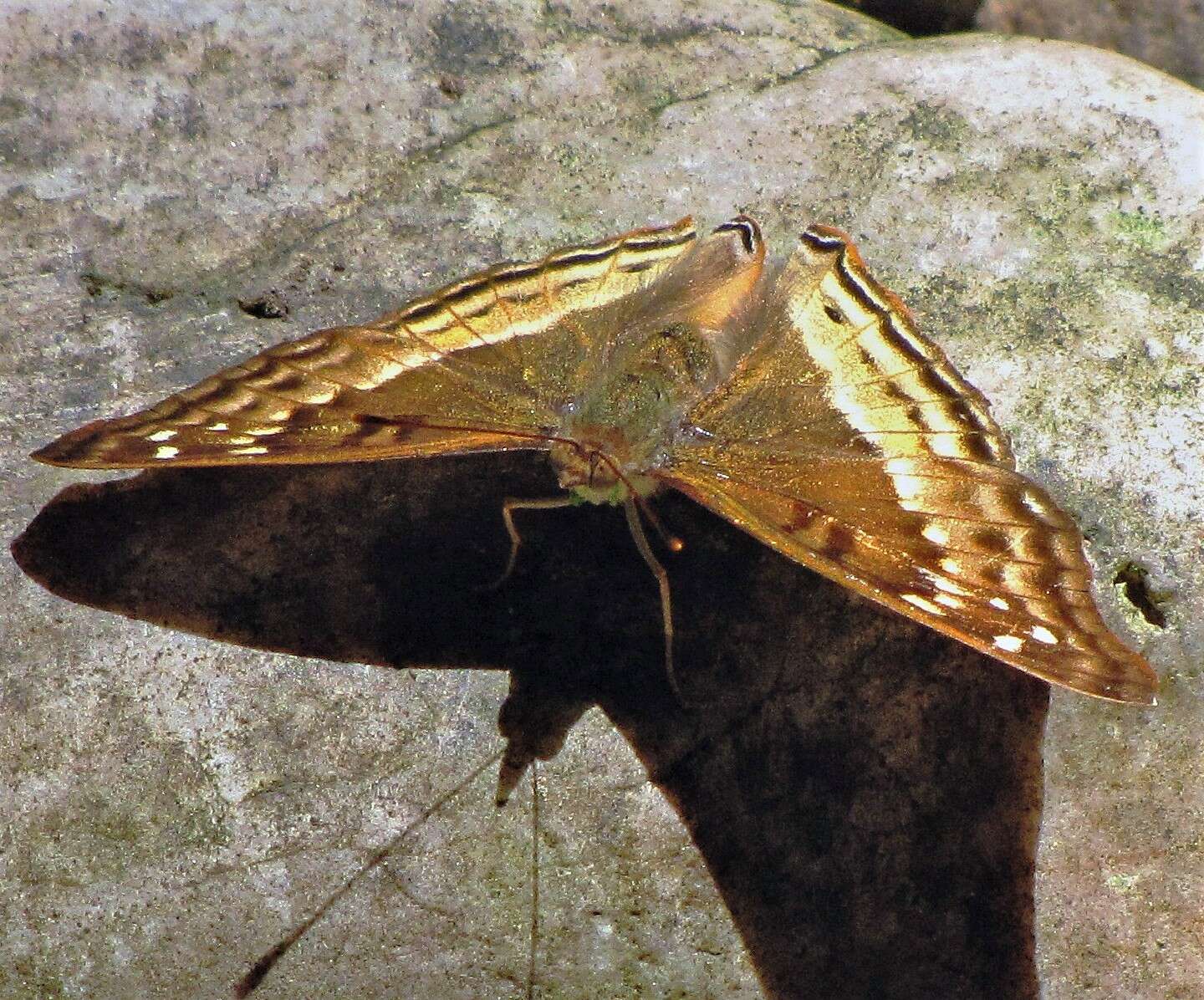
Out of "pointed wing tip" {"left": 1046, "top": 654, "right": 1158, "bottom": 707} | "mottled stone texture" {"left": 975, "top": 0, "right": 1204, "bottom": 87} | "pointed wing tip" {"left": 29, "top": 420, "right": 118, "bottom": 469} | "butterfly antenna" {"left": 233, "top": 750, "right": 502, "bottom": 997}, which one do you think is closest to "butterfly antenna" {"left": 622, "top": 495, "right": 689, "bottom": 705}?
"butterfly antenna" {"left": 233, "top": 750, "right": 502, "bottom": 997}

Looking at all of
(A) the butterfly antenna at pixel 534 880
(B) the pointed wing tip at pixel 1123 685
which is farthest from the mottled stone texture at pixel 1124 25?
(A) the butterfly antenna at pixel 534 880

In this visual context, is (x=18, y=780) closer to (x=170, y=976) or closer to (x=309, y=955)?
(x=170, y=976)

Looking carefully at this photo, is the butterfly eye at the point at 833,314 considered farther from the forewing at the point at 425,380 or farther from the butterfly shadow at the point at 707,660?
the butterfly shadow at the point at 707,660

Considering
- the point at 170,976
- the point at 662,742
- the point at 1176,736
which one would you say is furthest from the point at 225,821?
the point at 1176,736

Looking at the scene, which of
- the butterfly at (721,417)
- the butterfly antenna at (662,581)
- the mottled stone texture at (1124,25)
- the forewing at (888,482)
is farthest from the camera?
the mottled stone texture at (1124,25)

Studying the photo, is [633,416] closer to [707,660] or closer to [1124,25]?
[707,660]

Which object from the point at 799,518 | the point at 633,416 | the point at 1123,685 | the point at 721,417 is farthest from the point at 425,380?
the point at 1123,685

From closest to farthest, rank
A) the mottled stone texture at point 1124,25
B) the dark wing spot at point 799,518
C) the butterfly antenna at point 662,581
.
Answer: the dark wing spot at point 799,518, the butterfly antenna at point 662,581, the mottled stone texture at point 1124,25

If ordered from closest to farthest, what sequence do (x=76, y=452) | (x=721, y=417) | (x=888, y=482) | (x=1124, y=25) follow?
(x=76, y=452) < (x=888, y=482) < (x=721, y=417) < (x=1124, y=25)
